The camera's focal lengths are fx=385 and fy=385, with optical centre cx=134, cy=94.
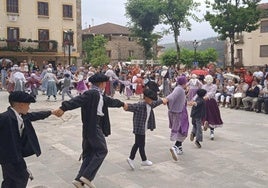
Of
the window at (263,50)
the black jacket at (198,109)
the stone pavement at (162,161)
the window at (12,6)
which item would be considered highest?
the window at (12,6)

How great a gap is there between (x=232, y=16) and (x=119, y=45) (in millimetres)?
32795

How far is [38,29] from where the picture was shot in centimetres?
4081

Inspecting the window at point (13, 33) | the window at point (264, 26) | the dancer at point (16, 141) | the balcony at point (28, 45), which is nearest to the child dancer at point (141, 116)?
the dancer at point (16, 141)

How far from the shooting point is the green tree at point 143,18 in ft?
143

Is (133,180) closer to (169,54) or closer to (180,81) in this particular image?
(180,81)

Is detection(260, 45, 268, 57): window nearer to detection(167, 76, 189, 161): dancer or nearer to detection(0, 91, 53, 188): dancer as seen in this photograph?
detection(167, 76, 189, 161): dancer

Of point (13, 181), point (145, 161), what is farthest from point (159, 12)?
point (13, 181)

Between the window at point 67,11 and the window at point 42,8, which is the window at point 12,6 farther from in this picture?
the window at point 67,11

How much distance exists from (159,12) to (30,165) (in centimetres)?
3733

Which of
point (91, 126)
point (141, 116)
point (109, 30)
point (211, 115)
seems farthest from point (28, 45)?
point (91, 126)

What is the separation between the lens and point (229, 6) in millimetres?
29922

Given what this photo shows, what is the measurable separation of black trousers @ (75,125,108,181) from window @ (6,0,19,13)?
119 feet

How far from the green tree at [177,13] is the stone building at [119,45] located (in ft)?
56.8

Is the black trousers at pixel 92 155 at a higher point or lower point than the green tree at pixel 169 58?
lower
